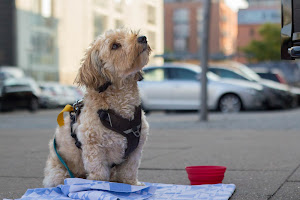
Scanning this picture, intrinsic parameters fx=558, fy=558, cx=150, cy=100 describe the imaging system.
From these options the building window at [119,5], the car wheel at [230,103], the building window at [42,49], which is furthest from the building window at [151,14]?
the car wheel at [230,103]

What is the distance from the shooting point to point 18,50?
45906 millimetres

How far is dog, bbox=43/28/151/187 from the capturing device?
4.14 m

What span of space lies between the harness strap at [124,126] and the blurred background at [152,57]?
41 centimetres

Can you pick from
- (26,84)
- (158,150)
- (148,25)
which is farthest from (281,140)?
(148,25)

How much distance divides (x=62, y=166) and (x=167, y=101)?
13551mm

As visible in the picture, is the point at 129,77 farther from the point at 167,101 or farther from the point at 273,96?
the point at 273,96

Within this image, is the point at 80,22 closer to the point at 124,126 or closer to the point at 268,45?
the point at 268,45

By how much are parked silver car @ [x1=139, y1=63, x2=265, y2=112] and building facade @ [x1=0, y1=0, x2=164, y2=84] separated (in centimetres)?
2371

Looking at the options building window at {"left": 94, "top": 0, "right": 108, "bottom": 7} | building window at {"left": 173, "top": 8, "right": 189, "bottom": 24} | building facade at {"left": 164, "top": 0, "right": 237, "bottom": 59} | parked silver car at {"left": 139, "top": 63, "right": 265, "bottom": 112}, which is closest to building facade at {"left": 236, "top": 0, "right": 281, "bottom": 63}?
building facade at {"left": 164, "top": 0, "right": 237, "bottom": 59}

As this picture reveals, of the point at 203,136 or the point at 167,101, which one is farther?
the point at 167,101

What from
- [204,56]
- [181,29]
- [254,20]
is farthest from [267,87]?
[254,20]

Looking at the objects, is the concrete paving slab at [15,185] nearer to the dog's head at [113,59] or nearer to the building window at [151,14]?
the dog's head at [113,59]

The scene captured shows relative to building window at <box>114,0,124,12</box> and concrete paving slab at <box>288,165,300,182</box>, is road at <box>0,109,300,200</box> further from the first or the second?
building window at <box>114,0,124,12</box>

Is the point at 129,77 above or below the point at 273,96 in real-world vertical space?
above
